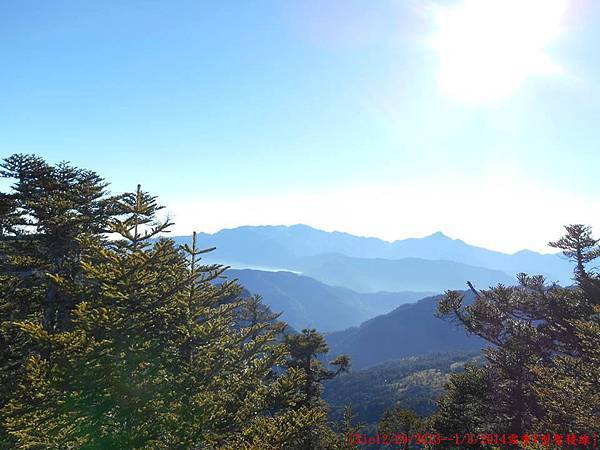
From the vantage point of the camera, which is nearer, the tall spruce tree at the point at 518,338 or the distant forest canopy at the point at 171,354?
the distant forest canopy at the point at 171,354

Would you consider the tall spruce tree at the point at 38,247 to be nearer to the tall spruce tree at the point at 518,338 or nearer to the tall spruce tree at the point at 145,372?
the tall spruce tree at the point at 145,372

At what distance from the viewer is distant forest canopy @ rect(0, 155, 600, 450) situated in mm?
12523

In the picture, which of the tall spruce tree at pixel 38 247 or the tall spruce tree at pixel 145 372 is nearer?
the tall spruce tree at pixel 145 372

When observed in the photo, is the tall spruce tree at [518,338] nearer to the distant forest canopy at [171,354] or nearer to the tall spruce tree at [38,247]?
the distant forest canopy at [171,354]

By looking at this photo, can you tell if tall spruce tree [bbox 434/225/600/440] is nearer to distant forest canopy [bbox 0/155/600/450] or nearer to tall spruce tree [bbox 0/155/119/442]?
distant forest canopy [bbox 0/155/600/450]

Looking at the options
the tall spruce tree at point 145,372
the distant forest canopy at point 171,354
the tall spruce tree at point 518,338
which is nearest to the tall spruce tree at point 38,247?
the distant forest canopy at point 171,354

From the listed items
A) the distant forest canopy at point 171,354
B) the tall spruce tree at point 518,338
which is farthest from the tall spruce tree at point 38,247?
the tall spruce tree at point 518,338

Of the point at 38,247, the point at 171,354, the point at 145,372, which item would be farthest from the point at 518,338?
the point at 38,247

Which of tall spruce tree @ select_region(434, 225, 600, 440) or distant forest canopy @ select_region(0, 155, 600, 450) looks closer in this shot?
distant forest canopy @ select_region(0, 155, 600, 450)

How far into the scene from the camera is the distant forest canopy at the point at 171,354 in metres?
12.5

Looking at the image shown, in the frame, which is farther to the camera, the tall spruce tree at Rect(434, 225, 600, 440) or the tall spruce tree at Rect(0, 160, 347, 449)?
→ the tall spruce tree at Rect(434, 225, 600, 440)

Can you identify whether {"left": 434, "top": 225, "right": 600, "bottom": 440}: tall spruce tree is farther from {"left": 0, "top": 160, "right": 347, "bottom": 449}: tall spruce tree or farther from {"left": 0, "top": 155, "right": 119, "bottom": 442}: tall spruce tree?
Result: {"left": 0, "top": 155, "right": 119, "bottom": 442}: tall spruce tree

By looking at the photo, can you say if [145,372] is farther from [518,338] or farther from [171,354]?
[518,338]

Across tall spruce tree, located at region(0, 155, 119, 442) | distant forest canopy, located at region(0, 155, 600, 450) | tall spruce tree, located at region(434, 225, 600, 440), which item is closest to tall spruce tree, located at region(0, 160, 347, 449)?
distant forest canopy, located at region(0, 155, 600, 450)
